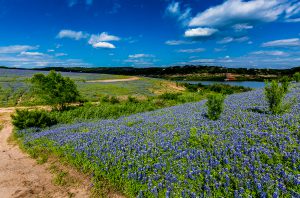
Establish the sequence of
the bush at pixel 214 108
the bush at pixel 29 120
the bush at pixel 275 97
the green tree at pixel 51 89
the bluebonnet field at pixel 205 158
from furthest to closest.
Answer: the green tree at pixel 51 89, the bush at pixel 29 120, the bush at pixel 214 108, the bush at pixel 275 97, the bluebonnet field at pixel 205 158

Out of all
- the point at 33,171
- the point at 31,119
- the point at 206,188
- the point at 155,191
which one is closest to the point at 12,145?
the point at 31,119

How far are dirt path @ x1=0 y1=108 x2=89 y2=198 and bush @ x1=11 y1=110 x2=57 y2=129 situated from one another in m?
4.72

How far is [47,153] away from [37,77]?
58.6ft

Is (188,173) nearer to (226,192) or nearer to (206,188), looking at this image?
(206,188)

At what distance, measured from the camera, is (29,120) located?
16266mm

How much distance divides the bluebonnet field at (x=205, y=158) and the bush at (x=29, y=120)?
8.43m

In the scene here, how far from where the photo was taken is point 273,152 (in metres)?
5.72

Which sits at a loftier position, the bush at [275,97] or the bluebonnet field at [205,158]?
the bush at [275,97]

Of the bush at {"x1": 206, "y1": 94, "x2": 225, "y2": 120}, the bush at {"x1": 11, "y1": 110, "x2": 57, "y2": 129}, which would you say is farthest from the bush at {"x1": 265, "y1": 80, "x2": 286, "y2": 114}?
the bush at {"x1": 11, "y1": 110, "x2": 57, "y2": 129}

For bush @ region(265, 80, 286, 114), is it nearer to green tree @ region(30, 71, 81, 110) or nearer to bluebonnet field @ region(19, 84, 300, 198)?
bluebonnet field @ region(19, 84, 300, 198)

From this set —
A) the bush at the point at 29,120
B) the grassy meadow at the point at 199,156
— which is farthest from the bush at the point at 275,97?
the bush at the point at 29,120

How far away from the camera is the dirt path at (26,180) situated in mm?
7227

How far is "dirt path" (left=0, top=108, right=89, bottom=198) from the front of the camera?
7227 mm

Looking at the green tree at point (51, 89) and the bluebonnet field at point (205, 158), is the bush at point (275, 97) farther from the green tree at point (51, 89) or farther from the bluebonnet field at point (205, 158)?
the green tree at point (51, 89)
